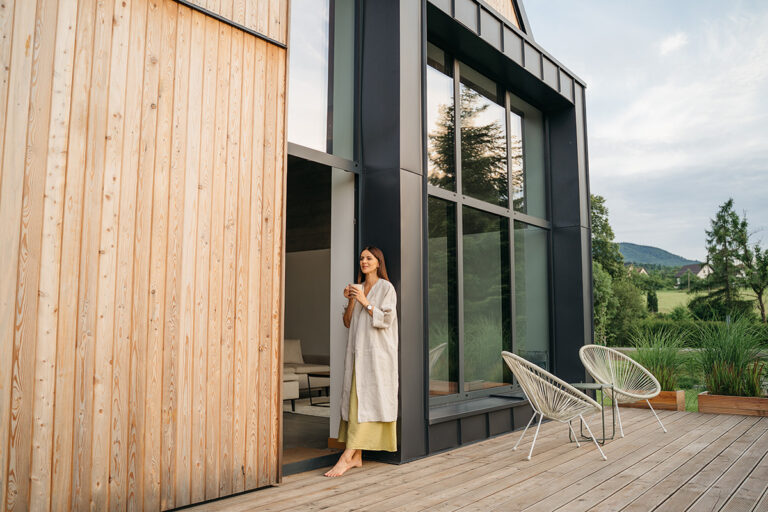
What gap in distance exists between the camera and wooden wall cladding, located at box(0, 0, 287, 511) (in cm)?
245

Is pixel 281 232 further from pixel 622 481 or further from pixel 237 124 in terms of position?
pixel 622 481

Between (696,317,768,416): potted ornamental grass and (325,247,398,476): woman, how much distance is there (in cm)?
451

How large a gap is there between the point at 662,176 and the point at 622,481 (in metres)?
64.7

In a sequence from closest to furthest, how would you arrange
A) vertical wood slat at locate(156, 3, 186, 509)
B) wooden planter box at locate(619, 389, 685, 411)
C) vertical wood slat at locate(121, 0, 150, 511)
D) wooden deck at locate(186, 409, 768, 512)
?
vertical wood slat at locate(121, 0, 150, 511) < vertical wood slat at locate(156, 3, 186, 509) < wooden deck at locate(186, 409, 768, 512) < wooden planter box at locate(619, 389, 685, 411)

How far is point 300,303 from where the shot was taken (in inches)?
377

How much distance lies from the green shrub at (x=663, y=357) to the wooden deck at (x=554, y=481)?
188 centimetres

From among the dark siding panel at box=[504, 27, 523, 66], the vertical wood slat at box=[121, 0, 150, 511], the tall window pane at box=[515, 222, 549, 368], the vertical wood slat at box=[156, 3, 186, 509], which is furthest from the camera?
the tall window pane at box=[515, 222, 549, 368]

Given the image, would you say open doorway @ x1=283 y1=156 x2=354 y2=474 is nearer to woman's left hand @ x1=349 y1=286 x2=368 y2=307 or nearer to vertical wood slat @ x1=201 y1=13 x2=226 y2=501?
woman's left hand @ x1=349 y1=286 x2=368 y2=307

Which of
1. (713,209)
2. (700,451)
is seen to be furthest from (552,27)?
(700,451)

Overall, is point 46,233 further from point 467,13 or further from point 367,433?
point 467,13

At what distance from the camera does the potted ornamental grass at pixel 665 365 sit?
6.73m

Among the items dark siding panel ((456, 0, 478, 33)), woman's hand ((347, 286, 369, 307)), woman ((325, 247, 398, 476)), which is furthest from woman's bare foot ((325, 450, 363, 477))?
dark siding panel ((456, 0, 478, 33))

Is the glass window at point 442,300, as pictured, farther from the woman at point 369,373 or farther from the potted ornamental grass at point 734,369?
the potted ornamental grass at point 734,369

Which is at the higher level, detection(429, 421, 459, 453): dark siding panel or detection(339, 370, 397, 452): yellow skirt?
detection(339, 370, 397, 452): yellow skirt
